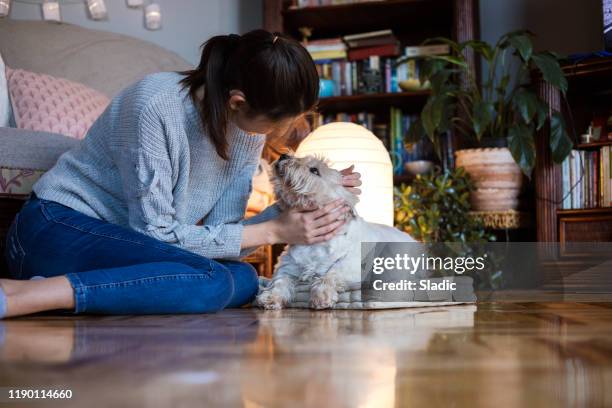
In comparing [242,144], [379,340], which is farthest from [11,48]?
[379,340]

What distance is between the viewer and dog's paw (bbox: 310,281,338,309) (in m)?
1.54

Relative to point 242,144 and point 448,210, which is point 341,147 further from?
point 448,210

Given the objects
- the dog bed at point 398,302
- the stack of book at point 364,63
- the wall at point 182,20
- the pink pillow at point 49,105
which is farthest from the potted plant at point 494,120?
the pink pillow at point 49,105

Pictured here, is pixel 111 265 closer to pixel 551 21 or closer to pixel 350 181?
pixel 350 181

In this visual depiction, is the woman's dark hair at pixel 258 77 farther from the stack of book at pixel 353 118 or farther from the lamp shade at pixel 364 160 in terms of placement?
the stack of book at pixel 353 118

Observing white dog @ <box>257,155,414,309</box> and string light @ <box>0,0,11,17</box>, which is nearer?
white dog @ <box>257,155,414,309</box>

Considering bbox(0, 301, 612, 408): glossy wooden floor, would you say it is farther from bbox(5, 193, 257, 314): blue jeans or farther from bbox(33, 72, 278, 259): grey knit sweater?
bbox(33, 72, 278, 259): grey knit sweater

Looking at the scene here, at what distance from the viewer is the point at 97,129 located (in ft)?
5.08

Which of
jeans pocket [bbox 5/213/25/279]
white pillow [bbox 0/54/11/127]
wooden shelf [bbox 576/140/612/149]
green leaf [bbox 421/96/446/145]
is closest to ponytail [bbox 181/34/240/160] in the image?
jeans pocket [bbox 5/213/25/279]

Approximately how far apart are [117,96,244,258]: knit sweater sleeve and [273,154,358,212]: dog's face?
0.54ft

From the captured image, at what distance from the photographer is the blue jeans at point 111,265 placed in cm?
131

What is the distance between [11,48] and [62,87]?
768 millimetres

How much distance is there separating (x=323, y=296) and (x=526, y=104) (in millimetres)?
1508

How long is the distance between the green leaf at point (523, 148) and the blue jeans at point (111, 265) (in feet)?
4.98
